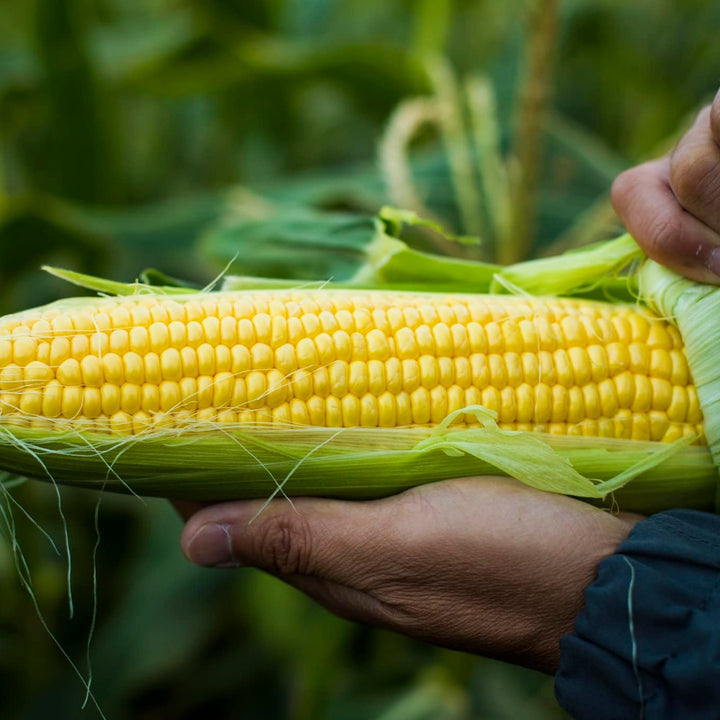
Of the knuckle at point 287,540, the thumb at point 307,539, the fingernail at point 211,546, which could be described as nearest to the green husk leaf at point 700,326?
the thumb at point 307,539

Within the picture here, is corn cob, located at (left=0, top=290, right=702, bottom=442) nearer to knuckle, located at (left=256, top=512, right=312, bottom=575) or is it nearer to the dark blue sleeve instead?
knuckle, located at (left=256, top=512, right=312, bottom=575)

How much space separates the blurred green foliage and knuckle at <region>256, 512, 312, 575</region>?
0.61m

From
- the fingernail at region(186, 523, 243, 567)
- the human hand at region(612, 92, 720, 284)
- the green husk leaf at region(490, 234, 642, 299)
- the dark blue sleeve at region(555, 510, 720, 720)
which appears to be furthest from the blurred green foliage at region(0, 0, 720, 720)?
the dark blue sleeve at region(555, 510, 720, 720)

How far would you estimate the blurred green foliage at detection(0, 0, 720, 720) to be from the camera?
2174mm

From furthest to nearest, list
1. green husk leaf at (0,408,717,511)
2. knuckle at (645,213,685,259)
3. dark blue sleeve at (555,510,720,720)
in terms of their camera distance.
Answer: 1. knuckle at (645,213,685,259)
2. green husk leaf at (0,408,717,511)
3. dark blue sleeve at (555,510,720,720)


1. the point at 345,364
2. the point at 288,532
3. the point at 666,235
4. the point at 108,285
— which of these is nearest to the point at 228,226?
the point at 108,285

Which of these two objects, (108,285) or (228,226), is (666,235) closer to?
(108,285)

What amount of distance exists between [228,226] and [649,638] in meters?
1.34

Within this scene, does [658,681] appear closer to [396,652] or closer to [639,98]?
[396,652]

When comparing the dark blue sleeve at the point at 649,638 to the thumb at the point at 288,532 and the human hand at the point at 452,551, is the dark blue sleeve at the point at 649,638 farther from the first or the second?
the thumb at the point at 288,532

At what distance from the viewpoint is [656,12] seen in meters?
3.31

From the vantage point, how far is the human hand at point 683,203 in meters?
1.11

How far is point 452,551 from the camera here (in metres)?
1.10

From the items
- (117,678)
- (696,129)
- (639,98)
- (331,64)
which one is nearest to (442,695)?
(117,678)
